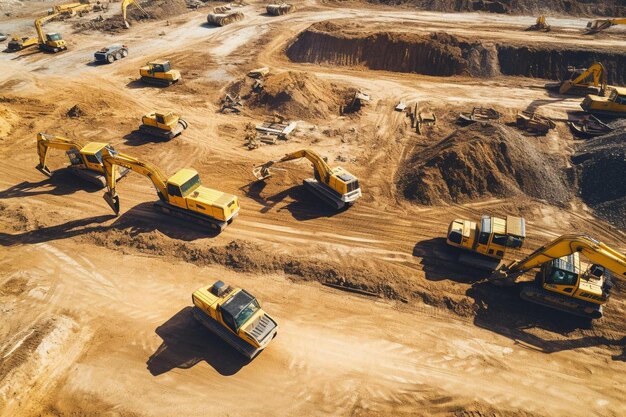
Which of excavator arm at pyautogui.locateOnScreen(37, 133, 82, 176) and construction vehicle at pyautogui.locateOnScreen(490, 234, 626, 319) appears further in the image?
excavator arm at pyautogui.locateOnScreen(37, 133, 82, 176)

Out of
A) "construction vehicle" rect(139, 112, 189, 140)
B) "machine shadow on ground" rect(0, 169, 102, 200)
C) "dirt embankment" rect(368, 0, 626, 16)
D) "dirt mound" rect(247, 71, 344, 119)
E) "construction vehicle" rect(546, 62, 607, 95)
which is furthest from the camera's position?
"dirt embankment" rect(368, 0, 626, 16)

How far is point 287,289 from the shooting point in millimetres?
17016

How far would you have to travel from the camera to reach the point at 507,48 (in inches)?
1453

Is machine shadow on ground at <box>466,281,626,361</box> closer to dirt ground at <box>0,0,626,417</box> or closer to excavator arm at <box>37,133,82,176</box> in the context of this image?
dirt ground at <box>0,0,626,417</box>

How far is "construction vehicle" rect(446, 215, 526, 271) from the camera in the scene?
16672mm

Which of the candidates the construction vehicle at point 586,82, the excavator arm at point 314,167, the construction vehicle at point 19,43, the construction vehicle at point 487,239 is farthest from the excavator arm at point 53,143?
the construction vehicle at point 586,82

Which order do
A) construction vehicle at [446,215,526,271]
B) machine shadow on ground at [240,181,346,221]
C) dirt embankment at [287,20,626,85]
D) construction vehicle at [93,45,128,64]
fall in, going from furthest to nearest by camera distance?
construction vehicle at [93,45,128,64]
dirt embankment at [287,20,626,85]
machine shadow on ground at [240,181,346,221]
construction vehicle at [446,215,526,271]

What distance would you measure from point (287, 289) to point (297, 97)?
18.8 m

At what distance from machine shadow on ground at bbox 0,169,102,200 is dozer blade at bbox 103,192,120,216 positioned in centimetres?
376

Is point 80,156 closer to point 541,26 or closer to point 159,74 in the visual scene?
point 159,74

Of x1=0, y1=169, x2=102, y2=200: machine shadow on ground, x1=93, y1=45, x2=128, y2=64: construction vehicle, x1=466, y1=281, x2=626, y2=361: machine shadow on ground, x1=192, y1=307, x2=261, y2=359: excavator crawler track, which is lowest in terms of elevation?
x1=192, y1=307, x2=261, y2=359: excavator crawler track

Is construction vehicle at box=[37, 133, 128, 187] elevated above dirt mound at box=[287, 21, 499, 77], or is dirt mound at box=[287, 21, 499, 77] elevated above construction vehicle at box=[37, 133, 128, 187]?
dirt mound at box=[287, 21, 499, 77]

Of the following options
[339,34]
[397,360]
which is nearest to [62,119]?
[339,34]

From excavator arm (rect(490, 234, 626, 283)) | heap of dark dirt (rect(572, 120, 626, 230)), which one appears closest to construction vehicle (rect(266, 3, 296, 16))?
heap of dark dirt (rect(572, 120, 626, 230))
